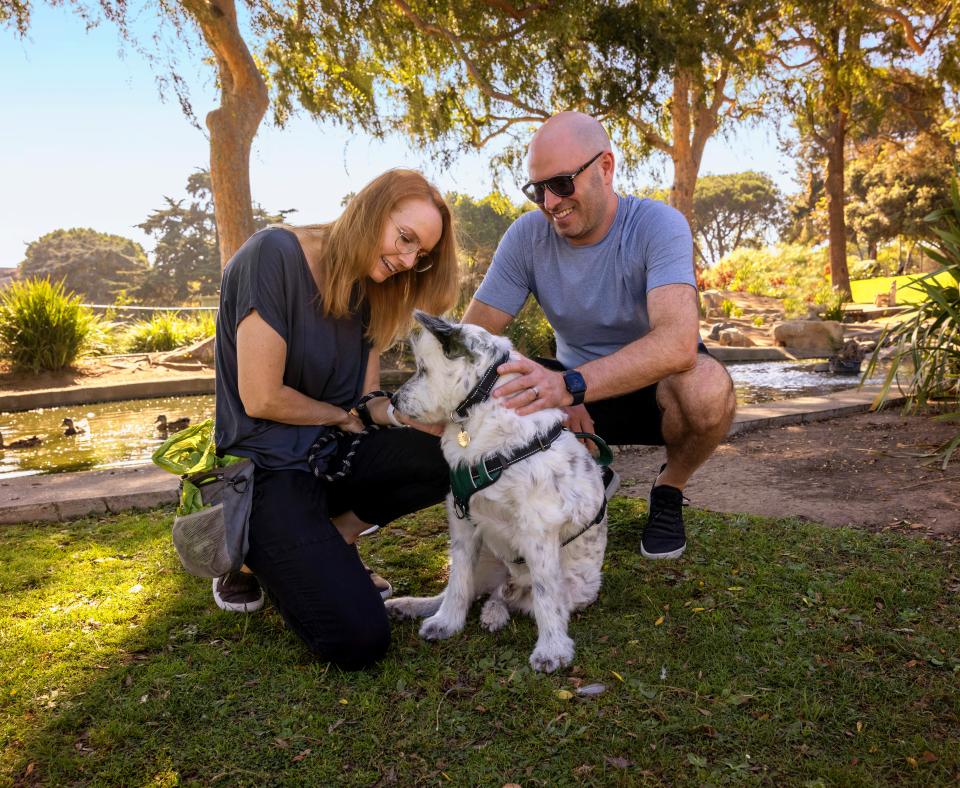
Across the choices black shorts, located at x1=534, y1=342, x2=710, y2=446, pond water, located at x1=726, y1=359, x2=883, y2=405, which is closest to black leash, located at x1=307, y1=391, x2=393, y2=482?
black shorts, located at x1=534, y1=342, x2=710, y2=446

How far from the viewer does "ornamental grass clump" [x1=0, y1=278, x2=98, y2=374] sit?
454 inches

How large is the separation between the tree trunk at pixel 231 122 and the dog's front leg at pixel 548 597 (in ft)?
30.3

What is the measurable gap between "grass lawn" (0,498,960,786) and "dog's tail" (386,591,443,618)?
0.20m

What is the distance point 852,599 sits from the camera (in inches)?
129

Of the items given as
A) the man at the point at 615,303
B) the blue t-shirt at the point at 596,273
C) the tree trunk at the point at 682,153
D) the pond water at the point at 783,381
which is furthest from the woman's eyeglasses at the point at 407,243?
the tree trunk at the point at 682,153

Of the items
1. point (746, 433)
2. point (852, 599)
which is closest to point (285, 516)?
point (852, 599)

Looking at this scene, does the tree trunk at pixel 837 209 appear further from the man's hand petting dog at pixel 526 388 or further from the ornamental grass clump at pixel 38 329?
the man's hand petting dog at pixel 526 388

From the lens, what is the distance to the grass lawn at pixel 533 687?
2289 mm

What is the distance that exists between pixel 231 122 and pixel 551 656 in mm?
10431

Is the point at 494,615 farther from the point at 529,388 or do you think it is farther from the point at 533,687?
the point at 529,388

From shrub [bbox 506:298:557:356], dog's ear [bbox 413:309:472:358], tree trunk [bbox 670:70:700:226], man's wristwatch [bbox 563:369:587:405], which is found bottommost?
shrub [bbox 506:298:557:356]

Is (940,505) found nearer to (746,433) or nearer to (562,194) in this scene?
(746,433)

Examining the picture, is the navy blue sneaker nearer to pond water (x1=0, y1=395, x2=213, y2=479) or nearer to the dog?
the dog

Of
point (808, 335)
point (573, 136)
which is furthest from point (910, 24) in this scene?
point (573, 136)
